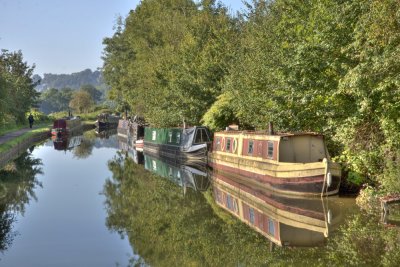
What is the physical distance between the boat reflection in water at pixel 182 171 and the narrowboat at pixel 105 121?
4036 centimetres

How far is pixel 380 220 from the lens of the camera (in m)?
13.9

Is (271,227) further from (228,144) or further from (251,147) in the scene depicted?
(228,144)

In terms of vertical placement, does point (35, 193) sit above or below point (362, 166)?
below

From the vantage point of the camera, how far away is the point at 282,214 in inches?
628

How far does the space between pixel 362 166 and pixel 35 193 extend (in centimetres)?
1382

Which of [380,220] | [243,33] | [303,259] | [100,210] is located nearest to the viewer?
[303,259]

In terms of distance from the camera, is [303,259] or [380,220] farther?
[380,220]

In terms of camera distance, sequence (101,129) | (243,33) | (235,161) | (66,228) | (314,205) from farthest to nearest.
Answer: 1. (101,129)
2. (243,33)
3. (235,161)
4. (314,205)
5. (66,228)

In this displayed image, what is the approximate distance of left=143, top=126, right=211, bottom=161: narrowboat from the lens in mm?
30391

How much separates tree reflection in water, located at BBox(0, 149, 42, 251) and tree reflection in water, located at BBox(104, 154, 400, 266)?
3.20m

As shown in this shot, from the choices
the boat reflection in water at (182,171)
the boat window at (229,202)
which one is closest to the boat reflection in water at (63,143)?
the boat reflection in water at (182,171)

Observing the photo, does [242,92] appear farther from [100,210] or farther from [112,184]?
[100,210]

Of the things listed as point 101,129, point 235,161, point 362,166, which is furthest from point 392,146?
point 101,129

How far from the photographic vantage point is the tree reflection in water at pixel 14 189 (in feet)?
50.2
